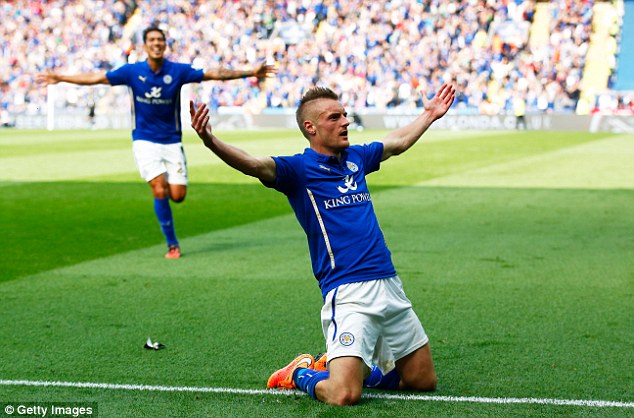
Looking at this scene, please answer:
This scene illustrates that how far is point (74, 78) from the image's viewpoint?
10.9 meters

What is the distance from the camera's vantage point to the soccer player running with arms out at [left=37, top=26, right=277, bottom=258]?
10875 mm

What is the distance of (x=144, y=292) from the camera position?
8.38 metres

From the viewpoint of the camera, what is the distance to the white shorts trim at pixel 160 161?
1091 cm

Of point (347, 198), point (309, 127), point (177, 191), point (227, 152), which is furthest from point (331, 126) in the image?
point (177, 191)

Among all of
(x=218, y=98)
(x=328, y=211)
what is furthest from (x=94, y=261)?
(x=218, y=98)

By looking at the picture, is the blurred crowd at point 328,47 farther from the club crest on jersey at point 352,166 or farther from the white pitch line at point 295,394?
the white pitch line at point 295,394

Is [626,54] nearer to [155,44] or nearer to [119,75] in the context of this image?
[119,75]

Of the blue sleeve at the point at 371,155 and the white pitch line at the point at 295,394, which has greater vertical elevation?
the blue sleeve at the point at 371,155

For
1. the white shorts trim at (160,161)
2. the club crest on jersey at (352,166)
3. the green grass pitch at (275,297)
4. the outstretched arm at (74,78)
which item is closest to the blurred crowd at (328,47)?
the green grass pitch at (275,297)

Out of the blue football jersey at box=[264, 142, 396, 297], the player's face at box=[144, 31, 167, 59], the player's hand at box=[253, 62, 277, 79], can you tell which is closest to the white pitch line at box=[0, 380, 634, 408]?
the blue football jersey at box=[264, 142, 396, 297]

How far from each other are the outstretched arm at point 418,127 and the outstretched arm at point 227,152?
0.99m

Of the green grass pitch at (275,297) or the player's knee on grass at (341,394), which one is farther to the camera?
the green grass pitch at (275,297)

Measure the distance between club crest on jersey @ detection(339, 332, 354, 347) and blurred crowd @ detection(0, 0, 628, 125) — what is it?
38.1m

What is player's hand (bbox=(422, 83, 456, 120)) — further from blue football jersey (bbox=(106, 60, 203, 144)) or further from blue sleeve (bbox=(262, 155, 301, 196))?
blue football jersey (bbox=(106, 60, 203, 144))
